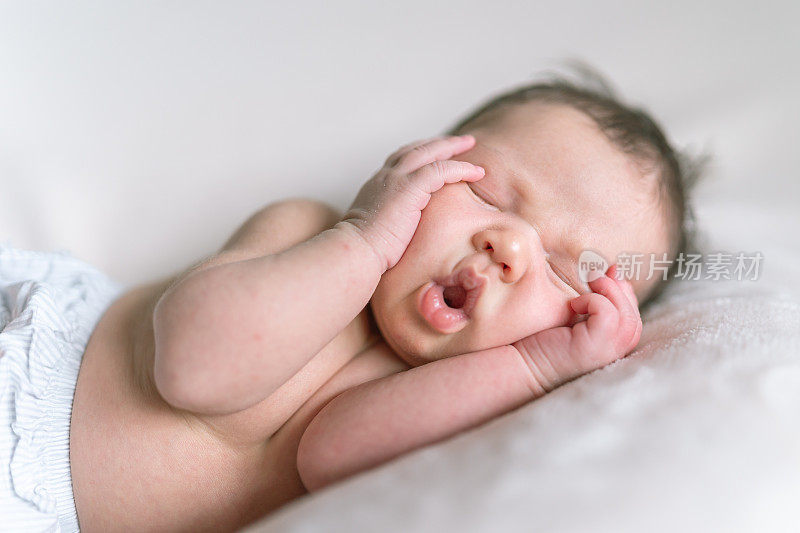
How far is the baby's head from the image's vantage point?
0.94 metres

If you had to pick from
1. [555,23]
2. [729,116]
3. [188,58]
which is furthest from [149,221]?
[729,116]

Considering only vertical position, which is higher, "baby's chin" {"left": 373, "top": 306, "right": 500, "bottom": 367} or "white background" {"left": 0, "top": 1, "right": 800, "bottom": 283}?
"white background" {"left": 0, "top": 1, "right": 800, "bottom": 283}

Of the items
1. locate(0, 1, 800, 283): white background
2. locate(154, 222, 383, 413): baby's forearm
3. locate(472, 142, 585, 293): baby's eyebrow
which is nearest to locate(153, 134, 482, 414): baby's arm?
locate(154, 222, 383, 413): baby's forearm

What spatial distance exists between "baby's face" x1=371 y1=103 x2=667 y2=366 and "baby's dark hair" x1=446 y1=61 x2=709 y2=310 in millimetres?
36

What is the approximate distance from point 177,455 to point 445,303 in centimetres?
45

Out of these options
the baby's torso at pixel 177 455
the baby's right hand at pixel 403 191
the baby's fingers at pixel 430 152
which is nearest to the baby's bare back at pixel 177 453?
the baby's torso at pixel 177 455

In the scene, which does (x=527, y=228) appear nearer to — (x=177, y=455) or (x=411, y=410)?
(x=411, y=410)

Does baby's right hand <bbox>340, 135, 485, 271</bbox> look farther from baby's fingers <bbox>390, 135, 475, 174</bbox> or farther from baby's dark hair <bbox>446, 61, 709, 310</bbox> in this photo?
baby's dark hair <bbox>446, 61, 709, 310</bbox>

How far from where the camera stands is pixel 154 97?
5.57 feet

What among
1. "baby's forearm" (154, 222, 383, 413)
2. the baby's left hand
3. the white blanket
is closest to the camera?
the white blanket

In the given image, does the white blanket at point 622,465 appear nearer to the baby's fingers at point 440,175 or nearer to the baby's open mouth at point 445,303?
the baby's open mouth at point 445,303

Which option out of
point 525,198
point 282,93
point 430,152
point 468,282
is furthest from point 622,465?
point 282,93

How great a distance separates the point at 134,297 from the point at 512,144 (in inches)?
29.0

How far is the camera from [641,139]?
1.11 meters
